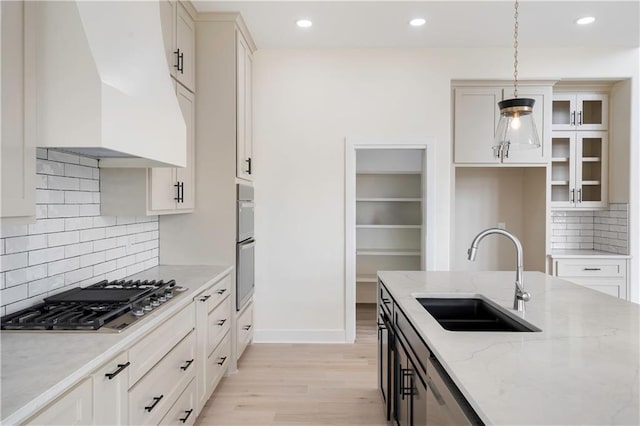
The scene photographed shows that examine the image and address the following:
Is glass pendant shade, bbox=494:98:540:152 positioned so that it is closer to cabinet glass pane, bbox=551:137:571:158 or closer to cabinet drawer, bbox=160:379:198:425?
cabinet drawer, bbox=160:379:198:425

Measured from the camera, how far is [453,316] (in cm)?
220

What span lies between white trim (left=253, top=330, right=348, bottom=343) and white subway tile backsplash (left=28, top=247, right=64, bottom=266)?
7.50 feet

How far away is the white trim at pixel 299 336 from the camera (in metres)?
4.05

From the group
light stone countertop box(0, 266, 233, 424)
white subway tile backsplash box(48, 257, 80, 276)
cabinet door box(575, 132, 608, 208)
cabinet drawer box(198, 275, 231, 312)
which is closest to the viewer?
light stone countertop box(0, 266, 233, 424)

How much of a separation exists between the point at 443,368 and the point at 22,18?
1.79m

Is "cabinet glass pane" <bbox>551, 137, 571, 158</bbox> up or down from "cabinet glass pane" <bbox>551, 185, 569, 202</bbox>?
up

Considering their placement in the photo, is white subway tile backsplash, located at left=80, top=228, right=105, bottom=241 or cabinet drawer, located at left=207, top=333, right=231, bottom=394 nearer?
white subway tile backsplash, located at left=80, top=228, right=105, bottom=241

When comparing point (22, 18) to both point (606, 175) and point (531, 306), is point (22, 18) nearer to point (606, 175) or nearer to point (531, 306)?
point (531, 306)

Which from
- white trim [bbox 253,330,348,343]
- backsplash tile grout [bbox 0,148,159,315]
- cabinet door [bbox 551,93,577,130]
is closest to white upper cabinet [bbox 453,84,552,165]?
cabinet door [bbox 551,93,577,130]

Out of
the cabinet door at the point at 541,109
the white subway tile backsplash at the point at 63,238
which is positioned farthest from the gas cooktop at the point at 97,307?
the cabinet door at the point at 541,109

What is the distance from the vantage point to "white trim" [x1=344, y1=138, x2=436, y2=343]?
4.02 metres

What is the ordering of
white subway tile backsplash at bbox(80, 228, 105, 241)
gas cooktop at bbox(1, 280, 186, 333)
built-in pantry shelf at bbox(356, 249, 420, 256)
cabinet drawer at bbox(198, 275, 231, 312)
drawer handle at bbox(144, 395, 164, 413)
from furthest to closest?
built-in pantry shelf at bbox(356, 249, 420, 256)
cabinet drawer at bbox(198, 275, 231, 312)
white subway tile backsplash at bbox(80, 228, 105, 241)
drawer handle at bbox(144, 395, 164, 413)
gas cooktop at bbox(1, 280, 186, 333)

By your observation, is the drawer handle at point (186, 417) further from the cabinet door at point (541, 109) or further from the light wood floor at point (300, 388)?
the cabinet door at point (541, 109)

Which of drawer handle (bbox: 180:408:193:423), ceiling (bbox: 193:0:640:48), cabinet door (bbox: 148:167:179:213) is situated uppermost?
ceiling (bbox: 193:0:640:48)
